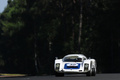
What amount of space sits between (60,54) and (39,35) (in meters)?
11.6

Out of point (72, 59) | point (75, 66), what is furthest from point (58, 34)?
point (75, 66)

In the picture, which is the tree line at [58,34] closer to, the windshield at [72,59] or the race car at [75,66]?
the windshield at [72,59]

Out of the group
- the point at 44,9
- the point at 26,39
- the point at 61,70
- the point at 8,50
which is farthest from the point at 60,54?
the point at 61,70

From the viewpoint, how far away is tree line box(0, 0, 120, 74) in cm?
6481

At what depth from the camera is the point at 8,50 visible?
91125 millimetres

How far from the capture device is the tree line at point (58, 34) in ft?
213

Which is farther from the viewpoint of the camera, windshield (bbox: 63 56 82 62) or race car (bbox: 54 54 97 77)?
windshield (bbox: 63 56 82 62)

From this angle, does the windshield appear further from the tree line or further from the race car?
the tree line

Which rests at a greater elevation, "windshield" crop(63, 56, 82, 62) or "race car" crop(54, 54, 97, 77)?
"windshield" crop(63, 56, 82, 62)

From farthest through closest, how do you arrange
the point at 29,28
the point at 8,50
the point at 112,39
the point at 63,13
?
the point at 8,50, the point at 29,28, the point at 63,13, the point at 112,39

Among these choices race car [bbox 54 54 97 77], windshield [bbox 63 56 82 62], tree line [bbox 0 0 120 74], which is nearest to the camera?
race car [bbox 54 54 97 77]

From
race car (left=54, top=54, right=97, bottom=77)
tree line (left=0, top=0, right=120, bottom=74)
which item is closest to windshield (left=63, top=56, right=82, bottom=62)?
race car (left=54, top=54, right=97, bottom=77)

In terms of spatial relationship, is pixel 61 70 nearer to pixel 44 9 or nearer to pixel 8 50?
pixel 44 9

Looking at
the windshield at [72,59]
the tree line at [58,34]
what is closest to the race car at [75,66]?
the windshield at [72,59]
